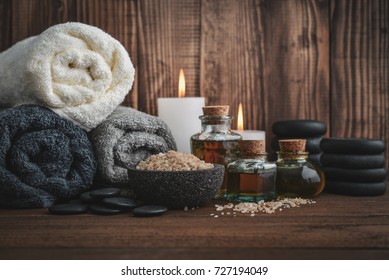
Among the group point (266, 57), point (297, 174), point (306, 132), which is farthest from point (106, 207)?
point (266, 57)

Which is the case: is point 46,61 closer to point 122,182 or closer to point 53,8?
point 122,182

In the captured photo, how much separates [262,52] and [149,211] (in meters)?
0.60

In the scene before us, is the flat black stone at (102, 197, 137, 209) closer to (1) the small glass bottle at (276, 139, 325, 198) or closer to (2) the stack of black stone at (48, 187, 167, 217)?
(2) the stack of black stone at (48, 187, 167, 217)

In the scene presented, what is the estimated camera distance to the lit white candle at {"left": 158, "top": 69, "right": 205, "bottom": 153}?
1.01m

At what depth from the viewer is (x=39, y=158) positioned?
0.82 metres

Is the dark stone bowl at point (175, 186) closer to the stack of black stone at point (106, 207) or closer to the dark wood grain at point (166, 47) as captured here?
the stack of black stone at point (106, 207)

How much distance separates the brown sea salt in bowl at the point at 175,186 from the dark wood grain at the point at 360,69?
0.53 m

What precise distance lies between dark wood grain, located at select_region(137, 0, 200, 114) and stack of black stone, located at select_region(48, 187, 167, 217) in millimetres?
409

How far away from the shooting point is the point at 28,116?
0.80 metres

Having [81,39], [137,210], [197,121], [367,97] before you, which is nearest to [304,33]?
[367,97]

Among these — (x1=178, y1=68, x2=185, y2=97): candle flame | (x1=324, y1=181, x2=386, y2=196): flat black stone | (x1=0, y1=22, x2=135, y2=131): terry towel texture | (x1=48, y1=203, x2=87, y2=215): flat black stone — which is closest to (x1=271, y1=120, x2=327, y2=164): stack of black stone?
(x1=324, y1=181, x2=386, y2=196): flat black stone

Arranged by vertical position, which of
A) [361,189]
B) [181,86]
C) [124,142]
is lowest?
[361,189]

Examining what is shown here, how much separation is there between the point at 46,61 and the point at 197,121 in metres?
0.34

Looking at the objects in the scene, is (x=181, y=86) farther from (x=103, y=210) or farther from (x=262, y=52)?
(x=103, y=210)
